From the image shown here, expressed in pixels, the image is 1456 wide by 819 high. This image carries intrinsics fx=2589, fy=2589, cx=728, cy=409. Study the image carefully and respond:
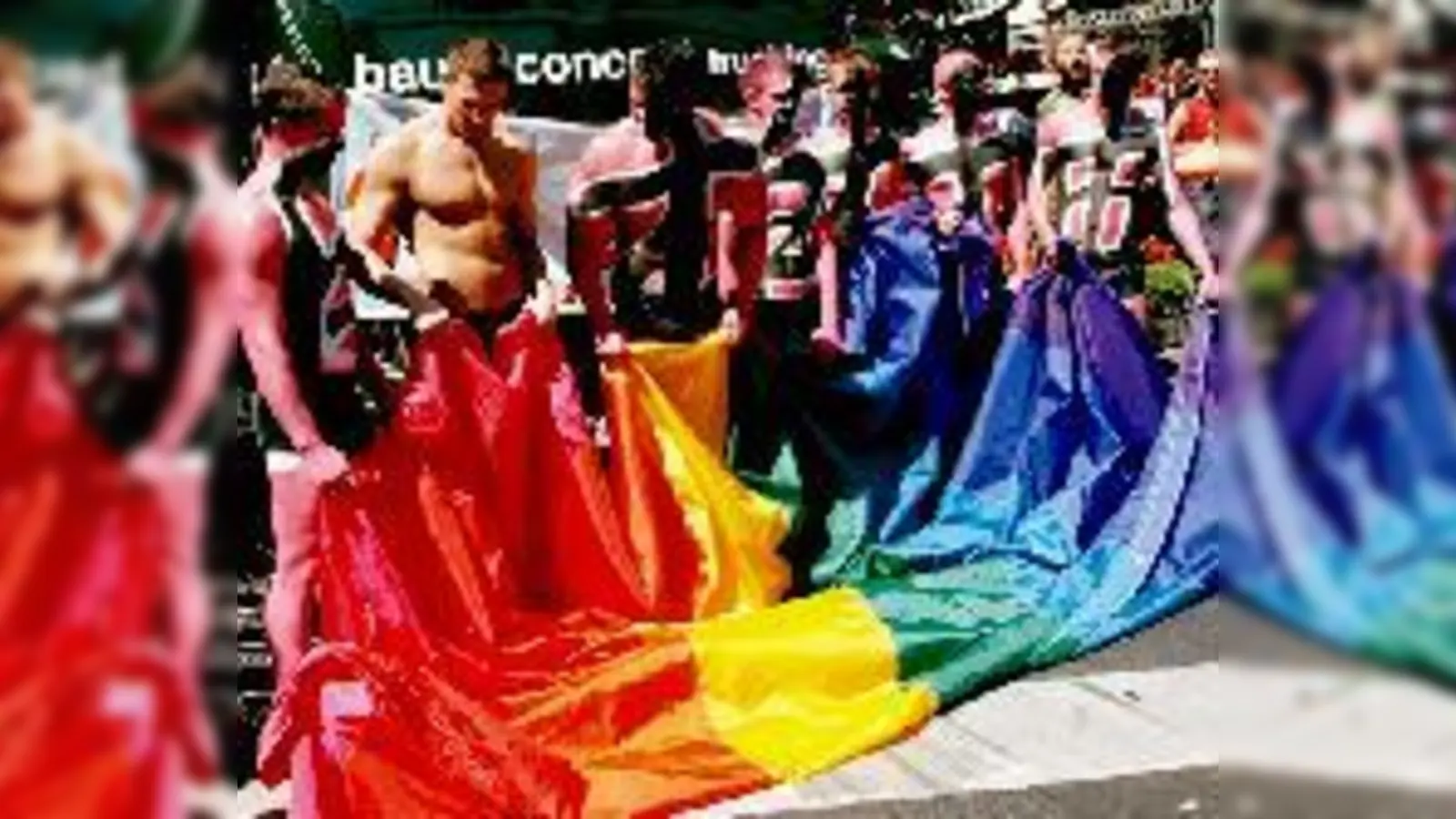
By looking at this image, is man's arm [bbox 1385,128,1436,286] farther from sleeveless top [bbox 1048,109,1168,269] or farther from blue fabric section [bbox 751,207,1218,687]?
sleeveless top [bbox 1048,109,1168,269]

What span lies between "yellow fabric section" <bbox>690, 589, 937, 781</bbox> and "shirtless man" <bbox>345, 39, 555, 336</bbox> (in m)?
1.43

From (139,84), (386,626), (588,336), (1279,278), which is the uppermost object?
(139,84)

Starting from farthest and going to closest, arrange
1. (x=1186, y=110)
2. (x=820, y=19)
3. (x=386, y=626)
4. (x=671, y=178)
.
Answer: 1. (x=820, y=19)
2. (x=1186, y=110)
3. (x=671, y=178)
4. (x=386, y=626)

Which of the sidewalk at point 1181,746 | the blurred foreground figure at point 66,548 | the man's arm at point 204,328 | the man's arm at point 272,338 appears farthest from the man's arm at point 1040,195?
the blurred foreground figure at point 66,548

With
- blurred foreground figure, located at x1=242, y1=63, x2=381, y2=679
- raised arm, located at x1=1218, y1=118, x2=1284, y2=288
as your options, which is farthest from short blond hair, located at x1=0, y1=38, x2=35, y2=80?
blurred foreground figure, located at x1=242, y1=63, x2=381, y2=679

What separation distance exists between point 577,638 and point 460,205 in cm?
167

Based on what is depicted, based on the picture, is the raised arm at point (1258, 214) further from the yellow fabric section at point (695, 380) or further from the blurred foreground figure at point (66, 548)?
the yellow fabric section at point (695, 380)

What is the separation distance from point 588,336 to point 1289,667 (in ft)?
19.8

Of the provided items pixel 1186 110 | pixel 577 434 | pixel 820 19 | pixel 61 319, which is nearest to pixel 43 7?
pixel 61 319

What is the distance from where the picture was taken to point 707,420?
8.98 m

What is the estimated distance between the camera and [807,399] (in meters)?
9.80

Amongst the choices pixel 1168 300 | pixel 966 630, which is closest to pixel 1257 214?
pixel 966 630

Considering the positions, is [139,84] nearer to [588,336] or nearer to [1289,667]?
[1289,667]

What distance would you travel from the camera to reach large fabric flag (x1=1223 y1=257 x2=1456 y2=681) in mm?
2906
